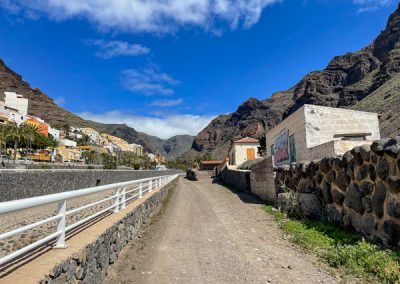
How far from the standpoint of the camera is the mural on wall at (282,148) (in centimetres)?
2183

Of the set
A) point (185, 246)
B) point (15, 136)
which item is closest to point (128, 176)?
point (185, 246)

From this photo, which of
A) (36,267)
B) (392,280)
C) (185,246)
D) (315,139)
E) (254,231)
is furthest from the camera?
(315,139)

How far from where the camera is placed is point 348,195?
7.84 meters

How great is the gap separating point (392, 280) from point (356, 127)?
1605cm

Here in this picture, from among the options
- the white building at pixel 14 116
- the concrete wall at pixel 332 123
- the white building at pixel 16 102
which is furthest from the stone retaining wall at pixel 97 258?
the white building at pixel 16 102

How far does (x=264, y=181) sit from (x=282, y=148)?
6.73m

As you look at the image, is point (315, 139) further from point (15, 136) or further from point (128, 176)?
point (15, 136)

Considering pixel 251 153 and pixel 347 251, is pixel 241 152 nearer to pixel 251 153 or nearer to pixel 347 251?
pixel 251 153

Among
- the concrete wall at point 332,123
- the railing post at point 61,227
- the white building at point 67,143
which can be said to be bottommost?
the railing post at point 61,227

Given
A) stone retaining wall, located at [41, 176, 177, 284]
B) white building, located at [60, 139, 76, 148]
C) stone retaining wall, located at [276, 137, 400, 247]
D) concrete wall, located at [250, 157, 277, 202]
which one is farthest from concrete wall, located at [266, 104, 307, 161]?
white building, located at [60, 139, 76, 148]

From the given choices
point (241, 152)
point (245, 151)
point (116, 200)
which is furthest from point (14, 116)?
point (116, 200)

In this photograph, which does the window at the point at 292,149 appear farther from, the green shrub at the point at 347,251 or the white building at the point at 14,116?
the white building at the point at 14,116

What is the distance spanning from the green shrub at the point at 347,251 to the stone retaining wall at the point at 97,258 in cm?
417

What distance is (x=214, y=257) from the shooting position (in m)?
6.48
